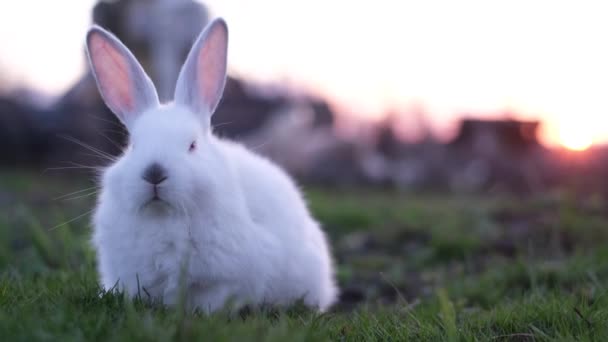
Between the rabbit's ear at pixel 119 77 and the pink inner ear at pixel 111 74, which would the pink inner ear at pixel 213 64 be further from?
the pink inner ear at pixel 111 74

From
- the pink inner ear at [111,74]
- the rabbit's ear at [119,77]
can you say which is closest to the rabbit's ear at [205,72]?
the rabbit's ear at [119,77]

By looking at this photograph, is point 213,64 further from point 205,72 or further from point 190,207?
point 190,207

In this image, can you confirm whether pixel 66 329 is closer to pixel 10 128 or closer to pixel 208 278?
pixel 208 278

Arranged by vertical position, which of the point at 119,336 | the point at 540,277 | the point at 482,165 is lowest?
the point at 482,165

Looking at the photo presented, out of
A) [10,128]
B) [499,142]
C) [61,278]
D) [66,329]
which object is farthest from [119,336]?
[499,142]

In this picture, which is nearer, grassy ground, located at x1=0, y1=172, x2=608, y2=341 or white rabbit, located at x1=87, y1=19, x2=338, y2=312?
grassy ground, located at x1=0, y1=172, x2=608, y2=341

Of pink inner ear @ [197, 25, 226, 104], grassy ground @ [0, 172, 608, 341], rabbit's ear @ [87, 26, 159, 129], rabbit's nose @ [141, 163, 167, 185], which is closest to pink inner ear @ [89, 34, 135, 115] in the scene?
rabbit's ear @ [87, 26, 159, 129]

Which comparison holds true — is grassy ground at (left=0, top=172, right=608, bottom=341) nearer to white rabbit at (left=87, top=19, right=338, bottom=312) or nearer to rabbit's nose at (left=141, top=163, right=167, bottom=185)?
white rabbit at (left=87, top=19, right=338, bottom=312)
